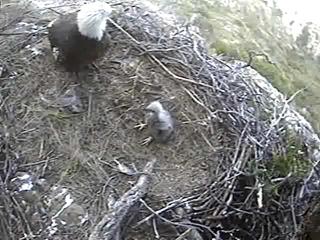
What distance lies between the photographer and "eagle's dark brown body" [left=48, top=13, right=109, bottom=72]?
4.81 meters

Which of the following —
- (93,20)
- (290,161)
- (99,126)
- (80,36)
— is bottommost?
(99,126)

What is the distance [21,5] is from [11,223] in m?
1.86

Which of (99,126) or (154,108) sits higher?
(154,108)

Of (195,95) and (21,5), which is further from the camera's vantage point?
(21,5)

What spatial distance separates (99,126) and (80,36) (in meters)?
0.54

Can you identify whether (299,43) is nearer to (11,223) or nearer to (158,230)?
(158,230)

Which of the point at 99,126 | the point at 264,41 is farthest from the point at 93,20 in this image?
the point at 264,41

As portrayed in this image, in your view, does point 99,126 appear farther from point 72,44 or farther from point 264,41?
point 264,41

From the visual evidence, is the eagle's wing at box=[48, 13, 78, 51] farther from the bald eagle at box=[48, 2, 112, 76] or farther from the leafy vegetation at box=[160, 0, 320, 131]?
the leafy vegetation at box=[160, 0, 320, 131]

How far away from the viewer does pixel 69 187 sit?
4434 millimetres

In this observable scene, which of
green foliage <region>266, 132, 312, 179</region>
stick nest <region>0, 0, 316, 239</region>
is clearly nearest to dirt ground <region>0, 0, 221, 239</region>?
stick nest <region>0, 0, 316, 239</region>

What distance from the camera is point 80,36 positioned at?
479 centimetres

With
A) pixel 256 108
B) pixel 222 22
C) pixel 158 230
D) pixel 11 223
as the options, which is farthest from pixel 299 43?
pixel 11 223

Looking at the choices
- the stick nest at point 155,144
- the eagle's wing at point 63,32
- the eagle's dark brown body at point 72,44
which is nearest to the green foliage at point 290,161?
the stick nest at point 155,144
